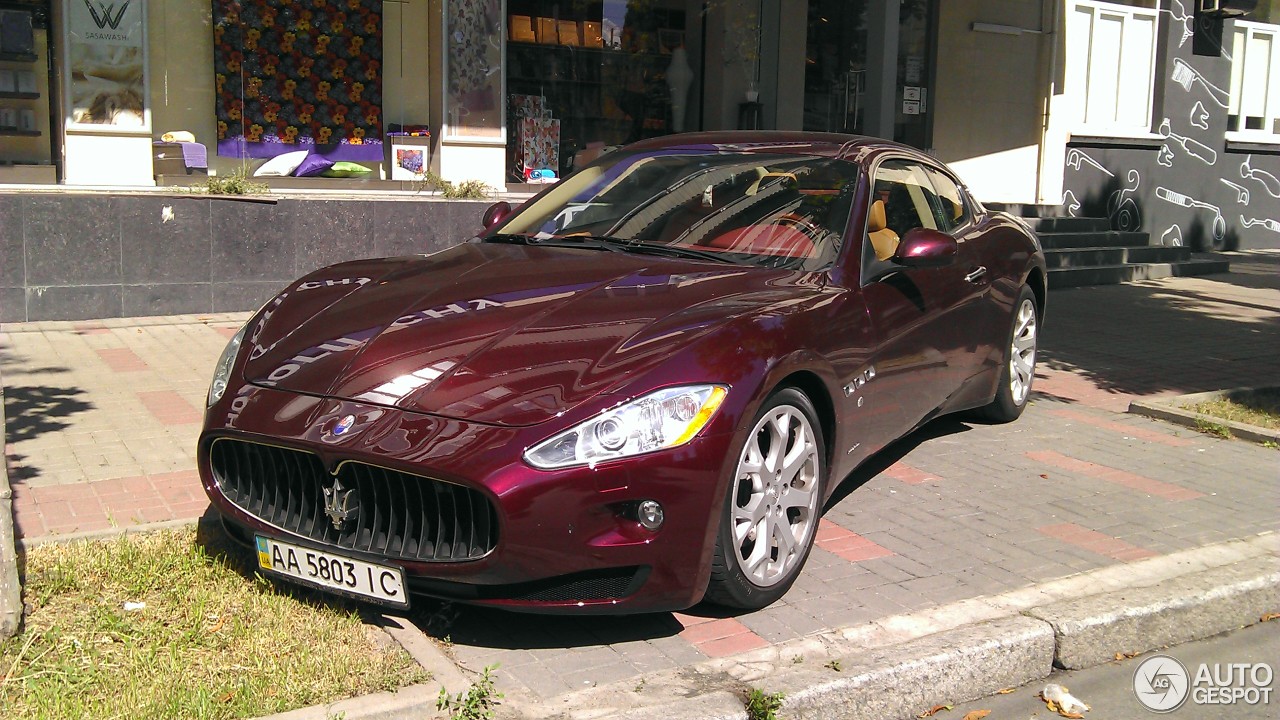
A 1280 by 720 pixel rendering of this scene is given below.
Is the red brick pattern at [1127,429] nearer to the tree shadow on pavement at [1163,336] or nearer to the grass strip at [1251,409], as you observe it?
the grass strip at [1251,409]

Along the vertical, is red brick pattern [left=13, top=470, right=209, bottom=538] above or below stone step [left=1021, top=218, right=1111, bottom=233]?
below

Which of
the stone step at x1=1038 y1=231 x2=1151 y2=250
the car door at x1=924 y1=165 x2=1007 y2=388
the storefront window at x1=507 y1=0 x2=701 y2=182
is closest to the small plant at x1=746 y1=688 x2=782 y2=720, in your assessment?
the car door at x1=924 y1=165 x2=1007 y2=388

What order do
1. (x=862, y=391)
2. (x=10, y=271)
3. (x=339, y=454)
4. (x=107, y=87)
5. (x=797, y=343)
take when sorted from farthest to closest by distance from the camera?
(x=107, y=87) → (x=10, y=271) → (x=862, y=391) → (x=797, y=343) → (x=339, y=454)

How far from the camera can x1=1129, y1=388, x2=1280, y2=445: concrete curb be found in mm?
6859

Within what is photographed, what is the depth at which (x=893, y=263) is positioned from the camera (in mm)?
5184

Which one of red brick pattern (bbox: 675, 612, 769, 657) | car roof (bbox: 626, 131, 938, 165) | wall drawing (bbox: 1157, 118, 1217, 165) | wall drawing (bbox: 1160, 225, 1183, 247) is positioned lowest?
red brick pattern (bbox: 675, 612, 769, 657)

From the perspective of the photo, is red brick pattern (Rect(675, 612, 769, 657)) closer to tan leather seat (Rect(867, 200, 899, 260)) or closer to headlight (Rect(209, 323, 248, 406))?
headlight (Rect(209, 323, 248, 406))

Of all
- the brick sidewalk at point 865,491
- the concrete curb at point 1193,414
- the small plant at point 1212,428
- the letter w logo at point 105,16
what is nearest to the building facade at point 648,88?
the letter w logo at point 105,16

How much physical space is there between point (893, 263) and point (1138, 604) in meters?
1.75

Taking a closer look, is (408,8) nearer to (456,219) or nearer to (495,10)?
(495,10)

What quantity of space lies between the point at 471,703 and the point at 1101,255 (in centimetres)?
1294

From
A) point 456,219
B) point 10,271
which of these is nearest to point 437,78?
point 456,219

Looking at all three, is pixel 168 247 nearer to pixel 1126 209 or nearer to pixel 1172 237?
pixel 1126 209

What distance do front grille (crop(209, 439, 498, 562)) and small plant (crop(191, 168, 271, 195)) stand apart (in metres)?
6.58
